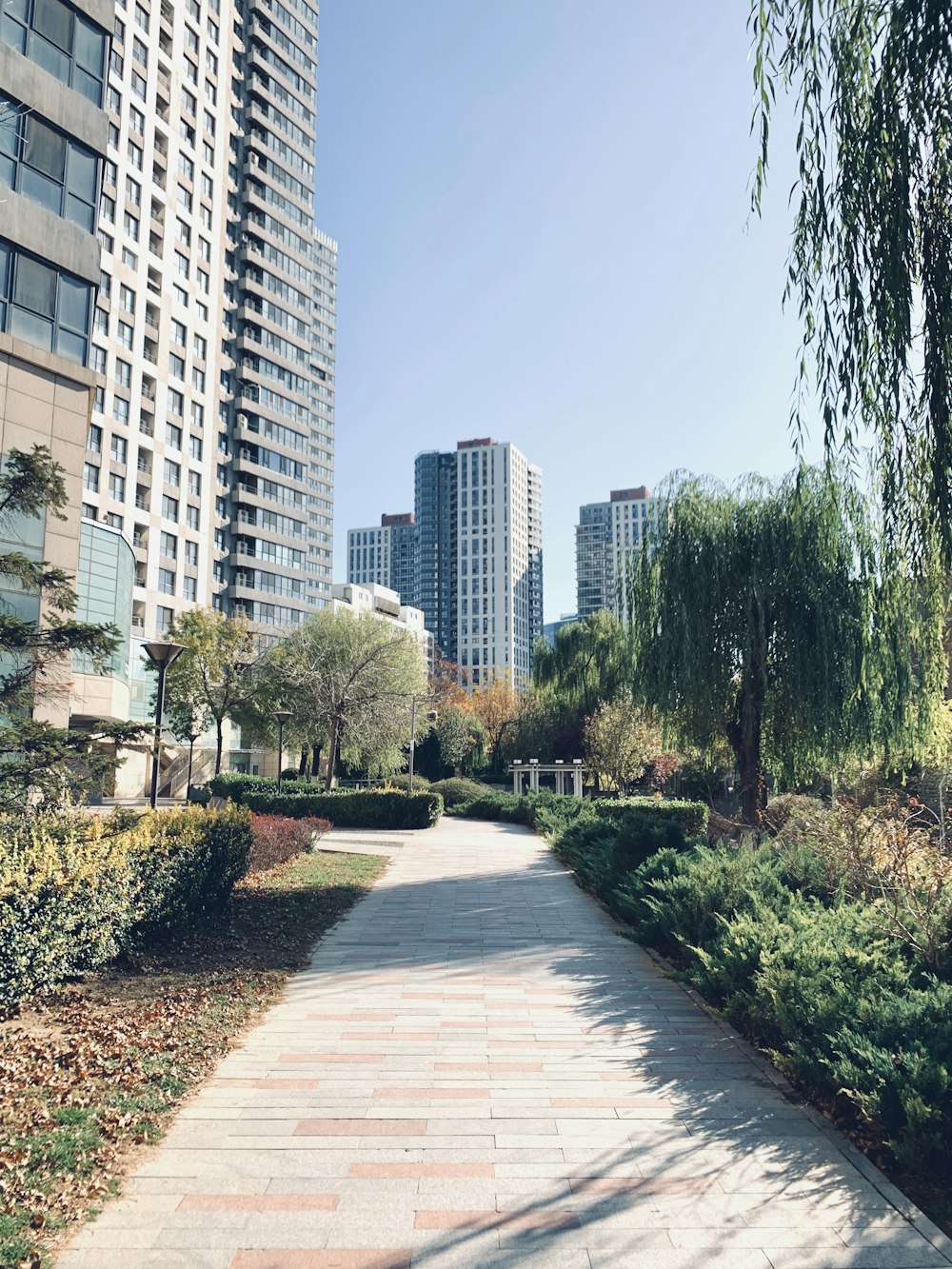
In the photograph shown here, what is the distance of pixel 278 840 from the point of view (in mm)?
15906

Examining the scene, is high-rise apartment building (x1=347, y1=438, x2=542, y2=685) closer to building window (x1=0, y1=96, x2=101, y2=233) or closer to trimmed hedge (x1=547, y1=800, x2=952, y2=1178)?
building window (x1=0, y1=96, x2=101, y2=233)

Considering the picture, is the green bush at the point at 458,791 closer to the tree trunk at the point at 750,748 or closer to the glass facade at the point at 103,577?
the glass facade at the point at 103,577

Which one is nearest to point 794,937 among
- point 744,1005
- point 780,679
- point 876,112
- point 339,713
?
point 744,1005

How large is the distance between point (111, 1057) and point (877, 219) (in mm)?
6960

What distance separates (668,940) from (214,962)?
172 inches

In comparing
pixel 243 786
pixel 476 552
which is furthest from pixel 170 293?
pixel 476 552

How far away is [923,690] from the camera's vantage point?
50.2 feet

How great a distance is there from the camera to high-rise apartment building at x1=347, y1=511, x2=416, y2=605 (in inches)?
6801

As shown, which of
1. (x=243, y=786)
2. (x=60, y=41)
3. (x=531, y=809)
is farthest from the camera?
(x=243, y=786)

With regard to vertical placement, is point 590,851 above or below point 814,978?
below

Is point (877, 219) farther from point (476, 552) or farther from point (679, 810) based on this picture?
point (476, 552)

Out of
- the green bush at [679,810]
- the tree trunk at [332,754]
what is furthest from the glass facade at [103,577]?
the green bush at [679,810]

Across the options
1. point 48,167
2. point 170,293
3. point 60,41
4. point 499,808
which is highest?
point 170,293

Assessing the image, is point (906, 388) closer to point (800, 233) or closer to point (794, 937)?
point (800, 233)
